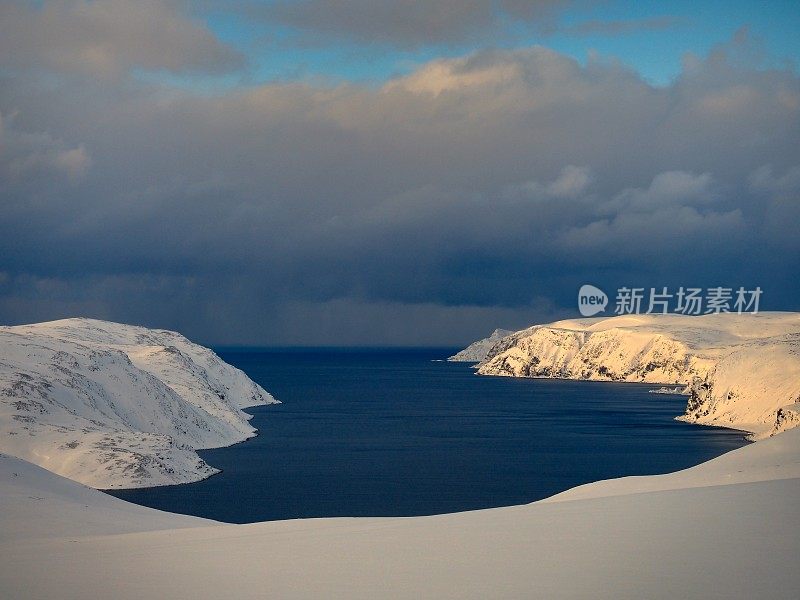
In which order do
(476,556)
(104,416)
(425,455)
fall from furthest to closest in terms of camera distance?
(425,455)
(104,416)
(476,556)

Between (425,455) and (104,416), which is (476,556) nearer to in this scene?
(104,416)

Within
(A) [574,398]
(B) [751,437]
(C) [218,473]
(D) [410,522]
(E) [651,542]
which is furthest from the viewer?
(A) [574,398]

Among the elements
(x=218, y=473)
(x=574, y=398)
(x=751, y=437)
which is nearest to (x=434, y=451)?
(x=218, y=473)

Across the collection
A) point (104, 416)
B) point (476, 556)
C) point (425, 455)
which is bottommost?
point (425, 455)

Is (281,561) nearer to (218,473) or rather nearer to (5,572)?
(5,572)

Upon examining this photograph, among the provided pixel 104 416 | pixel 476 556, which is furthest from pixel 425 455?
pixel 476 556

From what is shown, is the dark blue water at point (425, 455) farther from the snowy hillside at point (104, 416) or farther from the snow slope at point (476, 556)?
the snow slope at point (476, 556)

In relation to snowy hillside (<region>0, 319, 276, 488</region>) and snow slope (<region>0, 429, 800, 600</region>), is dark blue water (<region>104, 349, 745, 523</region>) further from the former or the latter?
snow slope (<region>0, 429, 800, 600</region>)

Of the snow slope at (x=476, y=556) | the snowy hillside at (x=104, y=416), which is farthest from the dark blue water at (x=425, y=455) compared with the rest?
the snow slope at (x=476, y=556)
